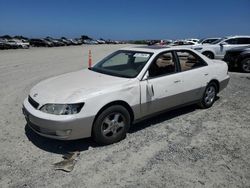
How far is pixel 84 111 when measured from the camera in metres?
4.04

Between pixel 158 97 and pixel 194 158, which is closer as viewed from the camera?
pixel 194 158

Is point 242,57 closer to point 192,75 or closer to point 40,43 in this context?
point 192,75

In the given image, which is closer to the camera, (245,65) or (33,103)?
(33,103)

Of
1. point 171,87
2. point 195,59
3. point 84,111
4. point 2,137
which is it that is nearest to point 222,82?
point 195,59

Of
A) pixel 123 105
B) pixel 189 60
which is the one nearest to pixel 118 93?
pixel 123 105

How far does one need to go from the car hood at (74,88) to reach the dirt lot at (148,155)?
2.67 feet

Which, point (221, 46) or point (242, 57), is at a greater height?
point (221, 46)

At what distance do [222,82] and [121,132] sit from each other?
340 centimetres

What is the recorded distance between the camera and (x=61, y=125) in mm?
3943

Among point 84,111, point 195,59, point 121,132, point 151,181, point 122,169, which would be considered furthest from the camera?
point 195,59

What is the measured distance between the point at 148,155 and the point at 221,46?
1356 cm

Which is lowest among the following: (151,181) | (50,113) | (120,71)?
(151,181)

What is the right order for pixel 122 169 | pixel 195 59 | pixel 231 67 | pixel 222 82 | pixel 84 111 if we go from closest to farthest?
1. pixel 122 169
2. pixel 84 111
3. pixel 195 59
4. pixel 222 82
5. pixel 231 67

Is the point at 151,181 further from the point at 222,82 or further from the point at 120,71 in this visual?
the point at 222,82
